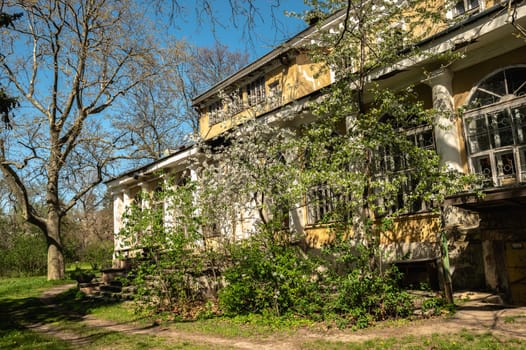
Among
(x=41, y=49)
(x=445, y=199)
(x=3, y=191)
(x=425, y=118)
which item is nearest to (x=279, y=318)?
(x=445, y=199)

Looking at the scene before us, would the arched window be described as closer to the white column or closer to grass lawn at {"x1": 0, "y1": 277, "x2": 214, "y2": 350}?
the white column

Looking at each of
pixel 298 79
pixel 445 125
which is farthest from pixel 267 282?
pixel 298 79

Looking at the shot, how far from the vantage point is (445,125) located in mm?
9789

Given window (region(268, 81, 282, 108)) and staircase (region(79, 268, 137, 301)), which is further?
window (region(268, 81, 282, 108))

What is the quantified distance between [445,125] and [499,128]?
3.78 ft

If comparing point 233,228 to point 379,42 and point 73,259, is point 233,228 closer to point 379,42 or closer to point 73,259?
point 379,42

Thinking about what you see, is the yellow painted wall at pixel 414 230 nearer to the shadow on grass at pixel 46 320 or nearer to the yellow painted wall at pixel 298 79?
the shadow on grass at pixel 46 320

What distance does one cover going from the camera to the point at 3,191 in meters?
41.2

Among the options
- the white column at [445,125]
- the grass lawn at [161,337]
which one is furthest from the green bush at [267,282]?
the white column at [445,125]

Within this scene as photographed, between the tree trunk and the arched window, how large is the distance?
1913 cm

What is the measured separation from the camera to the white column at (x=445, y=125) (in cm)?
979

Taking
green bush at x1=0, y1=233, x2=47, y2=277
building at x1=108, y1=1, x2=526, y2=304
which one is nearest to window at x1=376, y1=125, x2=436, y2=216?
building at x1=108, y1=1, x2=526, y2=304

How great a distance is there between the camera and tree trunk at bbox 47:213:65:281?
20750 millimetres

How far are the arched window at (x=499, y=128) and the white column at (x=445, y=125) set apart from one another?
0.34 meters
